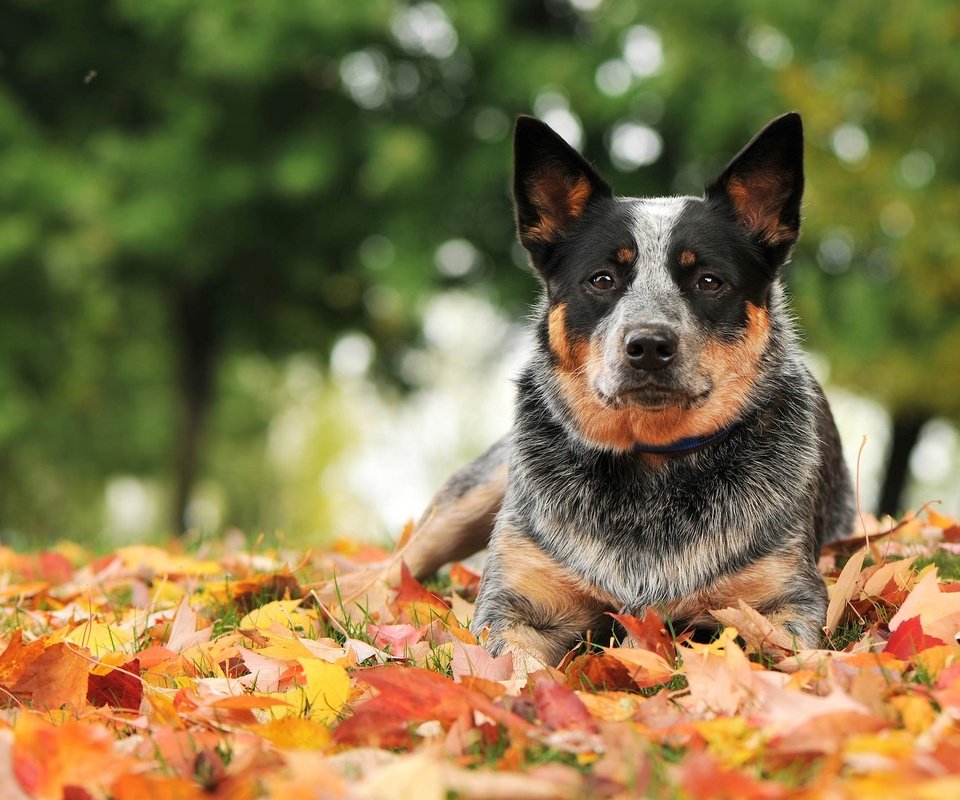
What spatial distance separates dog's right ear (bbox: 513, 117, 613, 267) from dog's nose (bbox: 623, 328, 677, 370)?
0.76 metres

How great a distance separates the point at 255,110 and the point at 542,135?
9434mm

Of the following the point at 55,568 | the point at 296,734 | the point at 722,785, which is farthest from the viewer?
the point at 55,568

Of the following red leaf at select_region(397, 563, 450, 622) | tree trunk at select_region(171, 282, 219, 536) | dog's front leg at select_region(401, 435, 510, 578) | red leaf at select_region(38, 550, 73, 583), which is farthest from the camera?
tree trunk at select_region(171, 282, 219, 536)

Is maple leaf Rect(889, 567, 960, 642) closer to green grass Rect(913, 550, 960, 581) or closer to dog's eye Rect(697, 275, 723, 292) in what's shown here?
green grass Rect(913, 550, 960, 581)

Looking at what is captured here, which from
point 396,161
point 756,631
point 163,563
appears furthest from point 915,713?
point 396,161

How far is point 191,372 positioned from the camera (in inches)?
595

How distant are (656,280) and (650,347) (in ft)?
1.22

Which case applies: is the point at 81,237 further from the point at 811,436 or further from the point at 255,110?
the point at 811,436

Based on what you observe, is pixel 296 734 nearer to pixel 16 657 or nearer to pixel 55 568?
pixel 16 657

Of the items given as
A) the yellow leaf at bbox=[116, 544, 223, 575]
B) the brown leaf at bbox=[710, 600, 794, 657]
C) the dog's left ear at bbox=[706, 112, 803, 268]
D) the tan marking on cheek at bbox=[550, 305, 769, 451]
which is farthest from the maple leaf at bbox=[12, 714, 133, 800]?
the dog's left ear at bbox=[706, 112, 803, 268]

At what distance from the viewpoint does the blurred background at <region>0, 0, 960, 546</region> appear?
11.6 metres

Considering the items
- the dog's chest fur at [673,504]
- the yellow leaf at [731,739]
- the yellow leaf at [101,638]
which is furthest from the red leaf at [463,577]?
the yellow leaf at [731,739]

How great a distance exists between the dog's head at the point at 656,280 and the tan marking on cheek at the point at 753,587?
0.46 m

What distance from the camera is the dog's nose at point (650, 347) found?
3334mm
